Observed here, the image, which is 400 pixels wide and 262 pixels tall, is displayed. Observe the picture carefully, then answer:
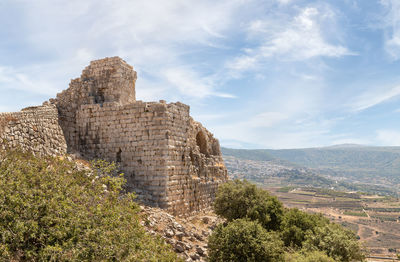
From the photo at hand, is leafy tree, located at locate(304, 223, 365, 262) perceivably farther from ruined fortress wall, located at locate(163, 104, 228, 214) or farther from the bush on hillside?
ruined fortress wall, located at locate(163, 104, 228, 214)

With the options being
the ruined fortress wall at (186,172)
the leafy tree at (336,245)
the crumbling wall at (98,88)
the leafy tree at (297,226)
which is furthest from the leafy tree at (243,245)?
the crumbling wall at (98,88)

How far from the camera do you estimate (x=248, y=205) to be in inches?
595

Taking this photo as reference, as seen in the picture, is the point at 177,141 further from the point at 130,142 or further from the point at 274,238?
the point at 274,238

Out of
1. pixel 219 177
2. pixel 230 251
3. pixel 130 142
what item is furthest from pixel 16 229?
pixel 219 177

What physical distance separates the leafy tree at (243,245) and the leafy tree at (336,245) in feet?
6.53

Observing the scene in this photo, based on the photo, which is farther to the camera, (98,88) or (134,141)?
(98,88)

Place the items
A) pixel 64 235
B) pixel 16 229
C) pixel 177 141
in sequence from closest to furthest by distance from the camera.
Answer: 1. pixel 16 229
2. pixel 64 235
3. pixel 177 141

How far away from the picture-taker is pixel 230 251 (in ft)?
35.0

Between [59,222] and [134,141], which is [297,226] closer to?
[134,141]

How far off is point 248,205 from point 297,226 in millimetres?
2605

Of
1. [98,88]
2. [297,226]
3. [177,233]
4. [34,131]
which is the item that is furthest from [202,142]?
[34,131]

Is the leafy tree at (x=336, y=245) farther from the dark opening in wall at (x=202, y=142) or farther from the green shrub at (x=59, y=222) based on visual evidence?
the dark opening in wall at (x=202, y=142)

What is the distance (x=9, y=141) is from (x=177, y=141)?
22.8 feet

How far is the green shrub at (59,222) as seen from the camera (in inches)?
272
